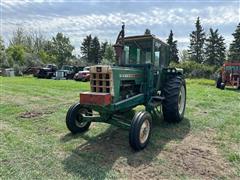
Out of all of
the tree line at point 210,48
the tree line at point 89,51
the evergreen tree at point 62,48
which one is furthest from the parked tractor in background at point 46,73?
the evergreen tree at point 62,48

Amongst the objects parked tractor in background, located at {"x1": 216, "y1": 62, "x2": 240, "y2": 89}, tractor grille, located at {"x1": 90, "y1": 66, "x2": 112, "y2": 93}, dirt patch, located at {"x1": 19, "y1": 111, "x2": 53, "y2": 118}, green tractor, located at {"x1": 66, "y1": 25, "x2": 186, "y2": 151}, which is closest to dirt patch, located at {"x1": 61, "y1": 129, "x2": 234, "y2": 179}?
green tractor, located at {"x1": 66, "y1": 25, "x2": 186, "y2": 151}

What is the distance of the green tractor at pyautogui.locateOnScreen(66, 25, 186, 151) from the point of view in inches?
198

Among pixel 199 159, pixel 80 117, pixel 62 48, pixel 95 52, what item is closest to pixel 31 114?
pixel 80 117

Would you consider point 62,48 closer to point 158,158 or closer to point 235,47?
point 235,47

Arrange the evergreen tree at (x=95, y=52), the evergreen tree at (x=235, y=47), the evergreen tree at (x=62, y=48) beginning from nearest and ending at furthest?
1. the evergreen tree at (x=235, y=47)
2. the evergreen tree at (x=62, y=48)
3. the evergreen tree at (x=95, y=52)

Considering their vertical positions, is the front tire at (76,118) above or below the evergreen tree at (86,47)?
below

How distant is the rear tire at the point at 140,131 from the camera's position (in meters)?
4.77

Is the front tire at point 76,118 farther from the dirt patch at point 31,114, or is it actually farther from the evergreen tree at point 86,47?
the evergreen tree at point 86,47

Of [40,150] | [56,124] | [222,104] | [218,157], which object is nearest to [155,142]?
[218,157]

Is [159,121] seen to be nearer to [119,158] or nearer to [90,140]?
[90,140]

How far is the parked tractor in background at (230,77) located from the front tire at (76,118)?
1310cm

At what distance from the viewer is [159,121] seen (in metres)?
7.02

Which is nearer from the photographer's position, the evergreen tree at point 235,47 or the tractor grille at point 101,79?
the tractor grille at point 101,79

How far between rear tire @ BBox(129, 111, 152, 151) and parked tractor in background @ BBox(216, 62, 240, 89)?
1322cm
